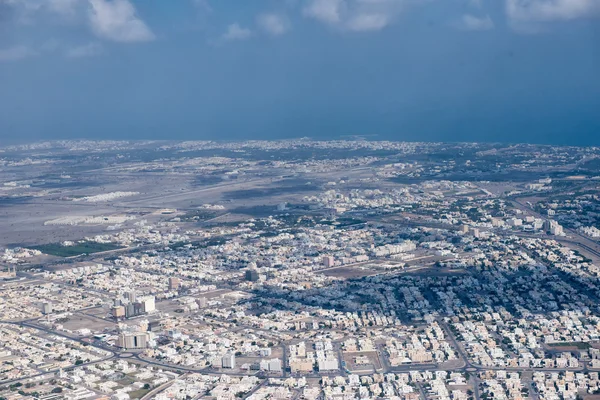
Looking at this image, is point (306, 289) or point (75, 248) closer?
point (306, 289)

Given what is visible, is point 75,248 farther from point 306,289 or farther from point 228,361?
point 228,361

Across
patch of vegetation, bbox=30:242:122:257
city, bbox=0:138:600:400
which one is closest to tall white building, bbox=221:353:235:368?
city, bbox=0:138:600:400

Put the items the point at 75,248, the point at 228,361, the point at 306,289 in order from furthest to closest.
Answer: the point at 75,248
the point at 306,289
the point at 228,361

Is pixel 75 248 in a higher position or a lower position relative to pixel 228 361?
higher

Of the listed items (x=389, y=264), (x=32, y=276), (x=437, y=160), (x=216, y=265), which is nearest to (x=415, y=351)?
(x=389, y=264)

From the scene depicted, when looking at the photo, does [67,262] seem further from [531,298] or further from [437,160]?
[437,160]

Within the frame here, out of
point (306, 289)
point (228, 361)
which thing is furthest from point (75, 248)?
point (228, 361)

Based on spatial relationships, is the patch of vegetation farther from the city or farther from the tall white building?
the tall white building

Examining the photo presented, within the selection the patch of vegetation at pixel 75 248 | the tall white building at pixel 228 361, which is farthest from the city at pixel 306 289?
the patch of vegetation at pixel 75 248

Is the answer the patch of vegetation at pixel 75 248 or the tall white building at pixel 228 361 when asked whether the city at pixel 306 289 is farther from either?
the patch of vegetation at pixel 75 248
